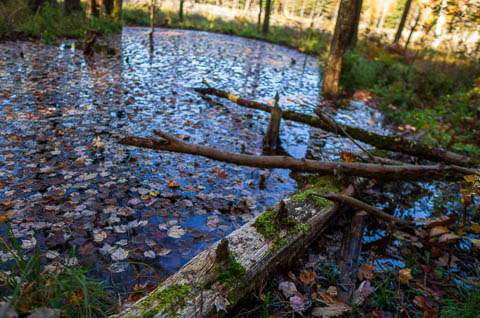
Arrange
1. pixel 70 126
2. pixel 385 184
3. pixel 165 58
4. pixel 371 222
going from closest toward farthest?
1. pixel 371 222
2. pixel 385 184
3. pixel 70 126
4. pixel 165 58

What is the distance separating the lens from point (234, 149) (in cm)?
547

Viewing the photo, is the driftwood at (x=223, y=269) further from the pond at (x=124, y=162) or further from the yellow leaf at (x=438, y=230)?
the yellow leaf at (x=438, y=230)

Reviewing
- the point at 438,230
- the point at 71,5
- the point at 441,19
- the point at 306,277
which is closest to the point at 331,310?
the point at 306,277

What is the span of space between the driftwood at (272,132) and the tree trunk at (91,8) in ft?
46.2

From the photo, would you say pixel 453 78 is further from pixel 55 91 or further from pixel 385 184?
pixel 55 91

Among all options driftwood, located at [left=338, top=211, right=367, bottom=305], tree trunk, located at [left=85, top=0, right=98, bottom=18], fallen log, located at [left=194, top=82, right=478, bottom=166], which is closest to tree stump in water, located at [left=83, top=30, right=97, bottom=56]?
tree trunk, located at [left=85, top=0, right=98, bottom=18]

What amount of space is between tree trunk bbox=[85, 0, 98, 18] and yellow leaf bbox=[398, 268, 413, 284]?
1739 cm

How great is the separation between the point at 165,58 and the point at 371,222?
10542 mm

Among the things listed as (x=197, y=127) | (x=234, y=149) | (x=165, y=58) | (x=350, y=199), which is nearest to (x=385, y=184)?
(x=350, y=199)

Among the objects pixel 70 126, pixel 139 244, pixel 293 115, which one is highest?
pixel 293 115

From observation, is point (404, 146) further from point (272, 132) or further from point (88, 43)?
point (88, 43)

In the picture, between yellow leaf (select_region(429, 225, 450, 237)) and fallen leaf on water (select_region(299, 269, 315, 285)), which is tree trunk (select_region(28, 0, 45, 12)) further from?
yellow leaf (select_region(429, 225, 450, 237))

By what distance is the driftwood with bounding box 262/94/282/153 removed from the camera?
5.54 metres

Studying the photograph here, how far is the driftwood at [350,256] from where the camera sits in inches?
105
